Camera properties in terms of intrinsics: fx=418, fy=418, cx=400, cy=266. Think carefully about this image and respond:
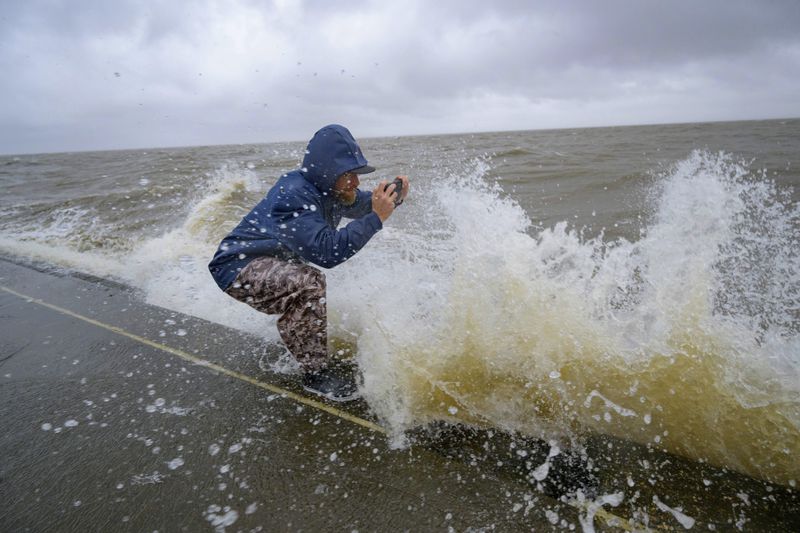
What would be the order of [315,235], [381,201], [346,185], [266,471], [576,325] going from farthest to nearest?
A: 1. [576,325]
2. [346,185]
3. [381,201]
4. [315,235]
5. [266,471]

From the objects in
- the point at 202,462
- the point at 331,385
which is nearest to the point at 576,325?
the point at 331,385

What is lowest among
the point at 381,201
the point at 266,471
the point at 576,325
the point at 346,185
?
the point at 266,471

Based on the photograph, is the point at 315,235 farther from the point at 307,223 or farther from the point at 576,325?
the point at 576,325

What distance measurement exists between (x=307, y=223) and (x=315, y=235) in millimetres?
92

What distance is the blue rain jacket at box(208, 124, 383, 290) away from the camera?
2.62 meters

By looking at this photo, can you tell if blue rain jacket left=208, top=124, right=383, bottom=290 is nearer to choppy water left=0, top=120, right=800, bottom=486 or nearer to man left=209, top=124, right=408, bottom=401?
man left=209, top=124, right=408, bottom=401

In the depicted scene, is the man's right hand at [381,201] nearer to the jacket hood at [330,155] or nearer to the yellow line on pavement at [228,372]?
the jacket hood at [330,155]

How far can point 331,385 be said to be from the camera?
2949mm

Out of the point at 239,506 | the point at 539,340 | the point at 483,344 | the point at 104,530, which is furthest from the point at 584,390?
the point at 104,530

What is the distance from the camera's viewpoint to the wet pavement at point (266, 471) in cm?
195

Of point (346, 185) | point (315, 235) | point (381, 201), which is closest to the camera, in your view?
point (315, 235)

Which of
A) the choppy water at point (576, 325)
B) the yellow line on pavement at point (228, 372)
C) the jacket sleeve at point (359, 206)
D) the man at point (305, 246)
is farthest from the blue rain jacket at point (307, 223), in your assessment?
the choppy water at point (576, 325)

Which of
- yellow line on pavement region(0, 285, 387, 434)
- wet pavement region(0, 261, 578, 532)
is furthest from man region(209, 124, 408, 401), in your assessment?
wet pavement region(0, 261, 578, 532)

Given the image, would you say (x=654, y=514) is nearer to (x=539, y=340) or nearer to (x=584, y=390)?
(x=584, y=390)
